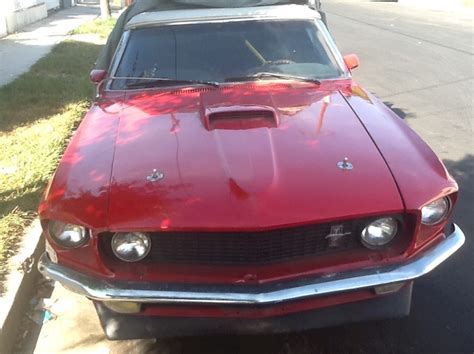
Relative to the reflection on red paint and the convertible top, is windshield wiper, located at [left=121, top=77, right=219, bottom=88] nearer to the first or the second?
the convertible top

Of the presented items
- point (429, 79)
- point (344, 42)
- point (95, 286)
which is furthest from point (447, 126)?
point (344, 42)

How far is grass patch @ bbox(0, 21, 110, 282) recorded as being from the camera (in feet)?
13.8

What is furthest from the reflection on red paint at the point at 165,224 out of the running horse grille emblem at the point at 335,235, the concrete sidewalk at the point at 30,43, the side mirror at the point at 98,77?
the concrete sidewalk at the point at 30,43

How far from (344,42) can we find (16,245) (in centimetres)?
1159

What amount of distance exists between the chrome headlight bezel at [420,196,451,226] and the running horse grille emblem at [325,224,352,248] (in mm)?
377

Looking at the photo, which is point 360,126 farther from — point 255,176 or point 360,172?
point 255,176

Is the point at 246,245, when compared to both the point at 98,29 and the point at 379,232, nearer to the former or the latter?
the point at 379,232

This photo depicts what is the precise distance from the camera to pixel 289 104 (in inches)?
133

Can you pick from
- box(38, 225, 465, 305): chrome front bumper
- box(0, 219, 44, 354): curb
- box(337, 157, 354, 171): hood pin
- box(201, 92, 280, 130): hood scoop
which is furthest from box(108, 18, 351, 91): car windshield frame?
box(38, 225, 465, 305): chrome front bumper

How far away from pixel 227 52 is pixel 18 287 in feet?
6.80

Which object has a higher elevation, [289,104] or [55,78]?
[289,104]

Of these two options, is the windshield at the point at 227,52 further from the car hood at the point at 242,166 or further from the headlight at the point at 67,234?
the headlight at the point at 67,234

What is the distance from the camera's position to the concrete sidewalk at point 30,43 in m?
9.85

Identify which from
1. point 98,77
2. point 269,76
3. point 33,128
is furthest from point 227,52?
point 33,128
